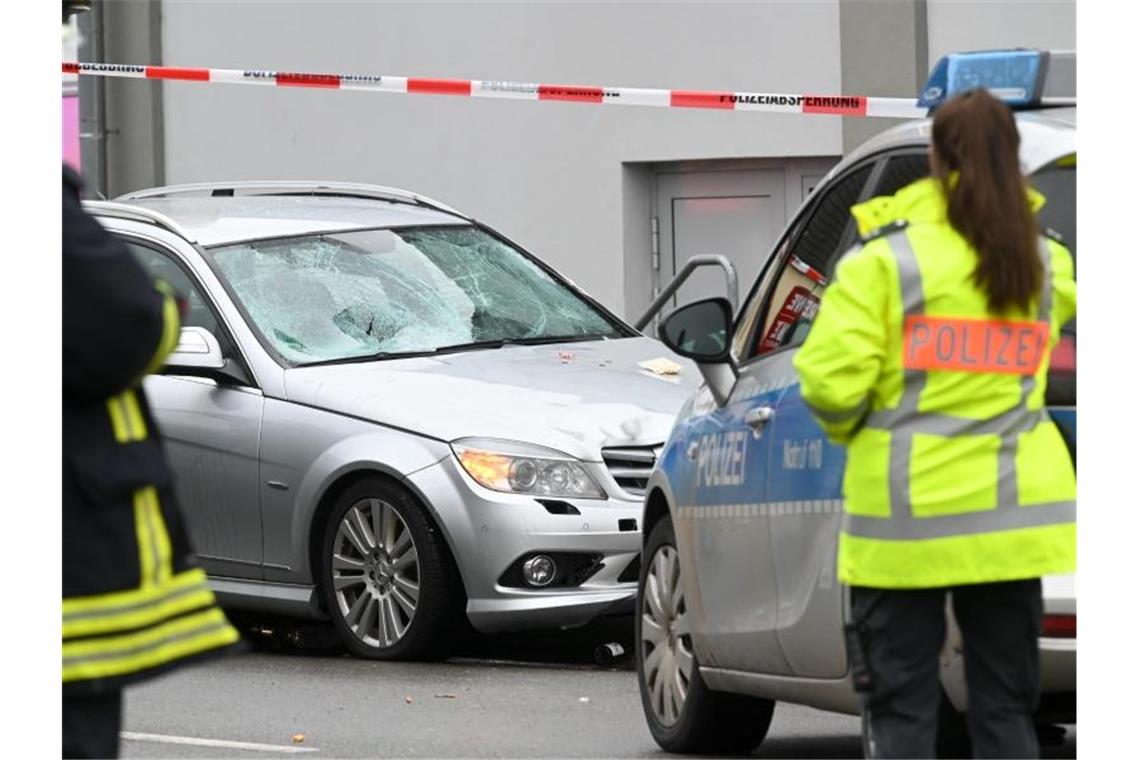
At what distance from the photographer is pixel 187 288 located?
1050 cm

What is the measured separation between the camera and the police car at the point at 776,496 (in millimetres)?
5707

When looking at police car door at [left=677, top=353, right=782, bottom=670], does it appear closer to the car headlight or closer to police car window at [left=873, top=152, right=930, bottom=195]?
police car window at [left=873, top=152, right=930, bottom=195]

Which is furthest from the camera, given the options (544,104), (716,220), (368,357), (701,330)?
(544,104)

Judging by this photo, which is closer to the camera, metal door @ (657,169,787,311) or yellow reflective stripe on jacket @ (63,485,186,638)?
yellow reflective stripe on jacket @ (63,485,186,638)

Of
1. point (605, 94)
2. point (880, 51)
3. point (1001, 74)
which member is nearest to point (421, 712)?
point (1001, 74)

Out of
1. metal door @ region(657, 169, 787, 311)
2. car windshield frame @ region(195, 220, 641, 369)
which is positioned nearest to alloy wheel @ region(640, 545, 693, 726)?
car windshield frame @ region(195, 220, 641, 369)

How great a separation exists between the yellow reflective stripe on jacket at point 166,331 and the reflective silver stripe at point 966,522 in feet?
5.15

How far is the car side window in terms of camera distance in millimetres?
10266

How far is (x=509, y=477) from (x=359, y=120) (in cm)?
902

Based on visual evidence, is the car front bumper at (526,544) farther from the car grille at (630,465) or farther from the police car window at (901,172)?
the police car window at (901,172)

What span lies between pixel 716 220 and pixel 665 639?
987cm

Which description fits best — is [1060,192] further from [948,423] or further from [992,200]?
[948,423]

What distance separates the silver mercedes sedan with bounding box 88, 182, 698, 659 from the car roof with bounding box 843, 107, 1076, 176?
132 inches
